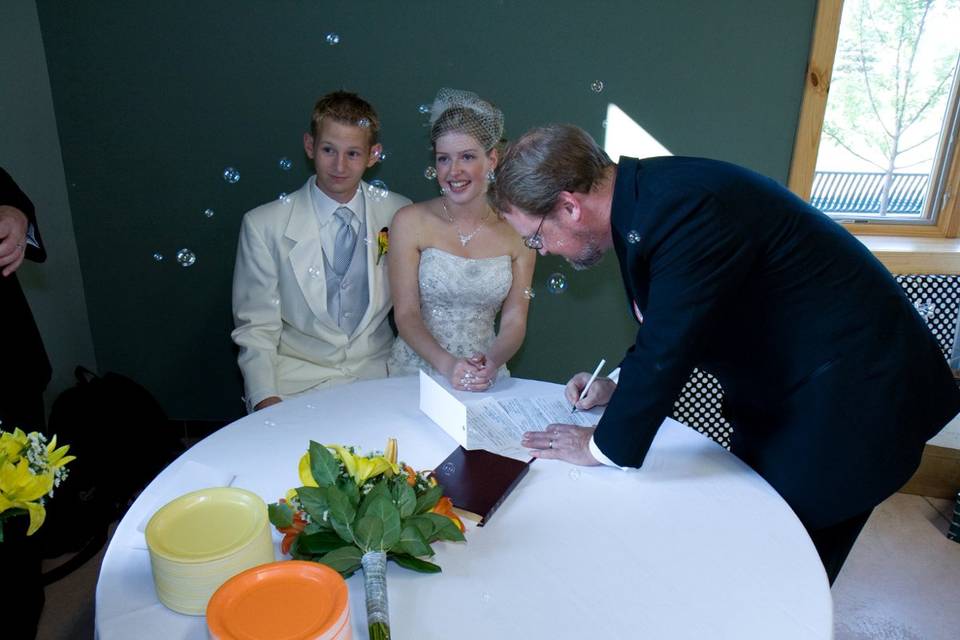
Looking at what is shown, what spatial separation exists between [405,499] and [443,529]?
0.07 m

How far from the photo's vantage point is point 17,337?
183cm

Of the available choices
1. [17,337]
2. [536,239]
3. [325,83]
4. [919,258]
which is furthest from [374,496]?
[919,258]

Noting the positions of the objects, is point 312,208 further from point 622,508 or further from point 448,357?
point 622,508

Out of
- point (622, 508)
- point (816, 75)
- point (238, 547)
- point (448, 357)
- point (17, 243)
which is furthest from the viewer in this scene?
point (816, 75)

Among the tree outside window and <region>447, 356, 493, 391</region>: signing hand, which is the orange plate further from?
Result: the tree outside window

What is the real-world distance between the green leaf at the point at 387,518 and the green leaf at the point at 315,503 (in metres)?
0.07

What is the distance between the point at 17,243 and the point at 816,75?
2.68 meters

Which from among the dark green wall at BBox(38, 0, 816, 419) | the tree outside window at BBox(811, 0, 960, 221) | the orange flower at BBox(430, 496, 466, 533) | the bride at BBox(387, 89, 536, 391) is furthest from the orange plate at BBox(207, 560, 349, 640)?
the tree outside window at BBox(811, 0, 960, 221)

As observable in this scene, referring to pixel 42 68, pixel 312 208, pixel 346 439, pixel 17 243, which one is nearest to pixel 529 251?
pixel 312 208

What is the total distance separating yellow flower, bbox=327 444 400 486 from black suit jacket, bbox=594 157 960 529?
0.46 m

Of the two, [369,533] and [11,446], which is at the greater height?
[11,446]

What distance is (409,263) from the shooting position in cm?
Result: 220

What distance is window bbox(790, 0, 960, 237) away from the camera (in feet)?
8.53

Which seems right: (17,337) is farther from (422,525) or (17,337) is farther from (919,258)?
(919,258)
